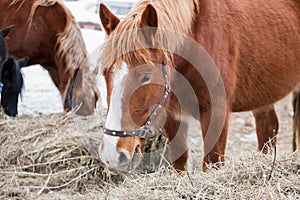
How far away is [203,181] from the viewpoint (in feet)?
8.45

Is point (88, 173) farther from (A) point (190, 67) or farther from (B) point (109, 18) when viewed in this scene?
(B) point (109, 18)

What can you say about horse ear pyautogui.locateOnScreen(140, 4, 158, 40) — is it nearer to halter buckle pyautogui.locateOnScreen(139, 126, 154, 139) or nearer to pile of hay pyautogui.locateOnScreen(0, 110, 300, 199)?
halter buckle pyautogui.locateOnScreen(139, 126, 154, 139)

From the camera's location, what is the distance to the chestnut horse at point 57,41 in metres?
5.28

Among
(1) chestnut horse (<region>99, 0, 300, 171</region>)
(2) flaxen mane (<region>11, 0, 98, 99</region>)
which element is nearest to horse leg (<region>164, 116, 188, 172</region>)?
(1) chestnut horse (<region>99, 0, 300, 171</region>)

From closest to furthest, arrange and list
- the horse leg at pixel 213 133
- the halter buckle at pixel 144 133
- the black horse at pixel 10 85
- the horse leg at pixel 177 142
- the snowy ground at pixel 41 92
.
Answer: the halter buckle at pixel 144 133 → the horse leg at pixel 213 133 → the horse leg at pixel 177 142 → the black horse at pixel 10 85 → the snowy ground at pixel 41 92

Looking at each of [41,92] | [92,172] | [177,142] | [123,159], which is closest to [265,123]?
[177,142]

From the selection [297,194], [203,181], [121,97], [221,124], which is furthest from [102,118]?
[297,194]

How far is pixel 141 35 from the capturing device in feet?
9.44

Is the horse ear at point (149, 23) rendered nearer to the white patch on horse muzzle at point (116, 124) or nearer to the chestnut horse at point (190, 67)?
the chestnut horse at point (190, 67)

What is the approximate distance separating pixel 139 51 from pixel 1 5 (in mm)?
3053

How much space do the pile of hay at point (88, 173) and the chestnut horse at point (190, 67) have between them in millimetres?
262

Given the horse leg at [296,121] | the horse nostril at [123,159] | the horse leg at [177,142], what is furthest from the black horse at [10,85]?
the horse leg at [296,121]

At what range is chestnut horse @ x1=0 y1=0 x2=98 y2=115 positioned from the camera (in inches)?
208

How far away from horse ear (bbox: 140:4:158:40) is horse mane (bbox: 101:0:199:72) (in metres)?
0.03
